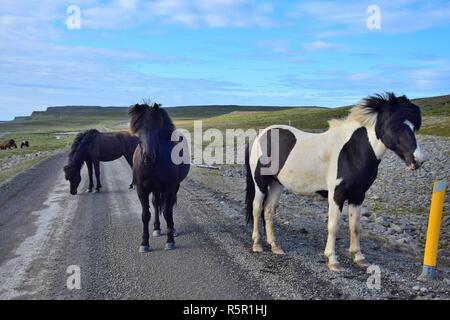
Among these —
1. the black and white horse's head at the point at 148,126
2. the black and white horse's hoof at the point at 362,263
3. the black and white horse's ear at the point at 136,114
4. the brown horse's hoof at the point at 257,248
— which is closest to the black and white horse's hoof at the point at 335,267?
the black and white horse's hoof at the point at 362,263

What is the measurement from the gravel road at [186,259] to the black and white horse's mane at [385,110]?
2.52m

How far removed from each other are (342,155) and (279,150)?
1288 millimetres

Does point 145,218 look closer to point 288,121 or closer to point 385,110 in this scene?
point 385,110

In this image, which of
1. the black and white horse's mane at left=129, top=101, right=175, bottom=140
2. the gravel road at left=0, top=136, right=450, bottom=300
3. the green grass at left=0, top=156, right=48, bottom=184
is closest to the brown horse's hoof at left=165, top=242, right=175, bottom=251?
the gravel road at left=0, top=136, right=450, bottom=300

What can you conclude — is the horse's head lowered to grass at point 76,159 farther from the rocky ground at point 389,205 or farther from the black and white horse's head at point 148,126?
the black and white horse's head at point 148,126

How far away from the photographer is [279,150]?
752 centimetres

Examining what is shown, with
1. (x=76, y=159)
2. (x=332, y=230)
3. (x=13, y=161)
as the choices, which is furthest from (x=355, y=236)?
(x=13, y=161)

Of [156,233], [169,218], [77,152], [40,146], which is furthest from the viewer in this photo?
[40,146]

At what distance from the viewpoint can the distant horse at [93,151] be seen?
591 inches

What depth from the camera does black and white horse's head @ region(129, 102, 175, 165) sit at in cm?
732

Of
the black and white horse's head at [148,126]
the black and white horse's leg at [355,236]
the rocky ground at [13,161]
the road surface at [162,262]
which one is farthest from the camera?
the rocky ground at [13,161]

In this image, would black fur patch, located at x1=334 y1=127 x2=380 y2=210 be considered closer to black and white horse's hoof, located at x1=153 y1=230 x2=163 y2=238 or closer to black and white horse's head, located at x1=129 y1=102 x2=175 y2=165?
black and white horse's head, located at x1=129 y1=102 x2=175 y2=165

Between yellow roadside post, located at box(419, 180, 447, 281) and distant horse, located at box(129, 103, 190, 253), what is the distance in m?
4.62
